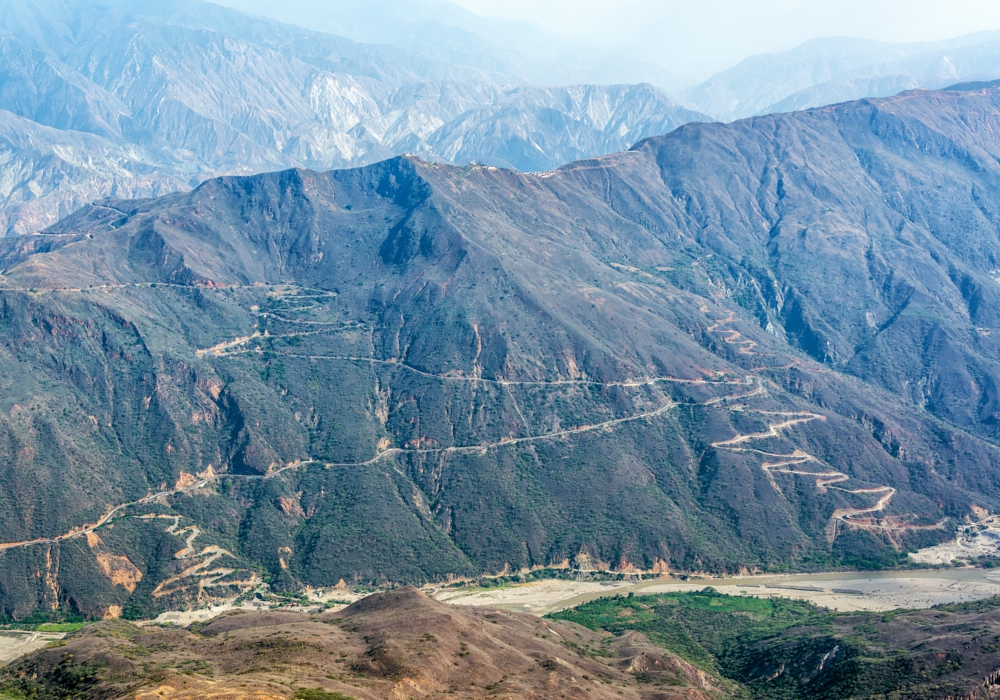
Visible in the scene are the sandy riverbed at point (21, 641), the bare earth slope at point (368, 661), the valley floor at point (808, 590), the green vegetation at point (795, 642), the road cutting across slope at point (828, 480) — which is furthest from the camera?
the road cutting across slope at point (828, 480)

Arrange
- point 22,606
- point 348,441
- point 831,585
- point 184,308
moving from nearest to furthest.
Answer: point 22,606 → point 831,585 → point 348,441 → point 184,308

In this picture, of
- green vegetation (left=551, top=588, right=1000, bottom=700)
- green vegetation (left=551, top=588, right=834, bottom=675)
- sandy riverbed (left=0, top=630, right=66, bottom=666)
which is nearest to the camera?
green vegetation (left=551, top=588, right=1000, bottom=700)

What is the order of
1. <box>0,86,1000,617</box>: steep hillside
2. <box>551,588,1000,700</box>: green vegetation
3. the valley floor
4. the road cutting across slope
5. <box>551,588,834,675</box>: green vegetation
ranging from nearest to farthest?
<box>551,588,1000,700</box>: green vegetation → <box>551,588,834,675</box>: green vegetation → the valley floor → <box>0,86,1000,617</box>: steep hillside → the road cutting across slope

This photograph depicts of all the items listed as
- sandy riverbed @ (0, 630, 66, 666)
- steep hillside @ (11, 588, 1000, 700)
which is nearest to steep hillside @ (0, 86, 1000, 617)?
sandy riverbed @ (0, 630, 66, 666)

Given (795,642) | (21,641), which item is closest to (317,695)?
(795,642)

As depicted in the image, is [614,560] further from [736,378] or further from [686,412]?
[736,378]

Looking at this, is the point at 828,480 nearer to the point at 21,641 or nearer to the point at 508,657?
the point at 508,657

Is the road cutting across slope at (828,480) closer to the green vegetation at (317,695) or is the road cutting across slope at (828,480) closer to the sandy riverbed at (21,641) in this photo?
the green vegetation at (317,695)

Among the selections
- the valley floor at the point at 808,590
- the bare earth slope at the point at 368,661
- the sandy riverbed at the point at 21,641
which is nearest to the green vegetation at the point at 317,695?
the bare earth slope at the point at 368,661

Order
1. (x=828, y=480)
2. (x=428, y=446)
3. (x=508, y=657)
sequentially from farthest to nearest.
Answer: (x=428, y=446) → (x=828, y=480) → (x=508, y=657)

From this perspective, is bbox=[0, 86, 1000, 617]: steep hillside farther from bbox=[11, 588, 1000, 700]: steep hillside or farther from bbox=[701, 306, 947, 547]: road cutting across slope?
bbox=[11, 588, 1000, 700]: steep hillside

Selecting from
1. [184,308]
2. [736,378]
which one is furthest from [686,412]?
[184,308]
